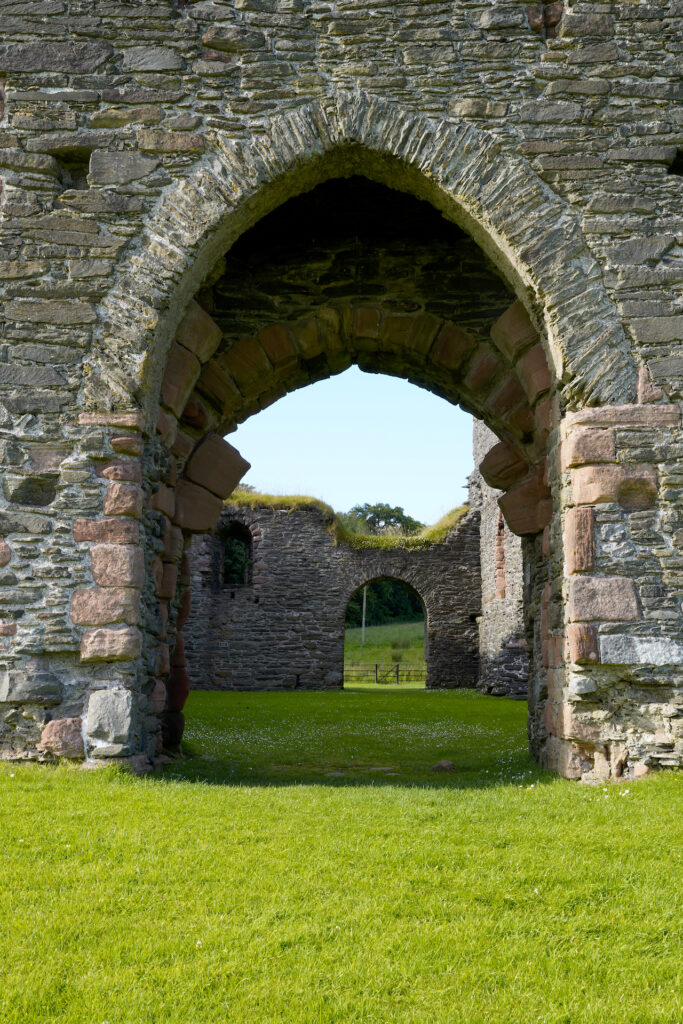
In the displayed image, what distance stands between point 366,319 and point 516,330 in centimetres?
181

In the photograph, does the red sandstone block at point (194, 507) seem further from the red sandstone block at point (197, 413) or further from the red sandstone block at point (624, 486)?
the red sandstone block at point (624, 486)

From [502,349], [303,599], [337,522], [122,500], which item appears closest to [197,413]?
[122,500]

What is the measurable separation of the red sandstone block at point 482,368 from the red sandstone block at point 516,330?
2.13ft

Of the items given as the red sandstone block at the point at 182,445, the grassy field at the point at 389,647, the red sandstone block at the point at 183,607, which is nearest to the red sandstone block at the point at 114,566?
the red sandstone block at the point at 182,445

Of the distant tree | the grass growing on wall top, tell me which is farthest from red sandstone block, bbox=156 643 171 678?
the distant tree

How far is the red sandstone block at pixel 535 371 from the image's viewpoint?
22.8 ft

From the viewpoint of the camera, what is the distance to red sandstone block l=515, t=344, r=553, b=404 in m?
6.94

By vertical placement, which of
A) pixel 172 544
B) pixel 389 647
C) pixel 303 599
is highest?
pixel 303 599

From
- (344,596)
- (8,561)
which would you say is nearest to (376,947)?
(8,561)

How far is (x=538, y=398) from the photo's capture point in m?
7.09

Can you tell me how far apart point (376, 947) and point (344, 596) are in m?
18.5

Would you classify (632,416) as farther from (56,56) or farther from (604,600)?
(56,56)

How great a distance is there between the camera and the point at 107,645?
584cm

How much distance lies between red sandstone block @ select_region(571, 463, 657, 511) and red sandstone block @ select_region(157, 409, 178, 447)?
341 centimetres
